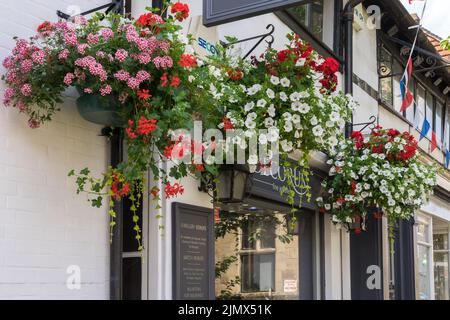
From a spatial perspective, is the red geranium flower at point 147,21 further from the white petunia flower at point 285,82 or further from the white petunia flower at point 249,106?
the white petunia flower at point 285,82

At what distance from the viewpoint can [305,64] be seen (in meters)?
5.61

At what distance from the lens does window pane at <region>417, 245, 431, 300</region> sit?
43.9 feet

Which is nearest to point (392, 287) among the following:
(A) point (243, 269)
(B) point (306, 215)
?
(B) point (306, 215)

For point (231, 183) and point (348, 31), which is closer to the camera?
point (231, 183)

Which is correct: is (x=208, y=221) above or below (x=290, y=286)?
above

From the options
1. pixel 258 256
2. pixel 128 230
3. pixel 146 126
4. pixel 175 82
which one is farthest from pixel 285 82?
pixel 258 256

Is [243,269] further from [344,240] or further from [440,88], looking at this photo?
[440,88]

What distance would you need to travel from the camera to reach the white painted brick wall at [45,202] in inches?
182

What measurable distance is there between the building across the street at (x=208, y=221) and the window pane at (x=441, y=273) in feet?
14.9

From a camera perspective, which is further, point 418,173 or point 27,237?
point 418,173

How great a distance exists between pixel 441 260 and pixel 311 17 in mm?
9222

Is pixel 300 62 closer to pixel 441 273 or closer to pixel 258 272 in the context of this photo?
pixel 258 272

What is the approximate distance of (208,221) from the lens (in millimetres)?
6086
